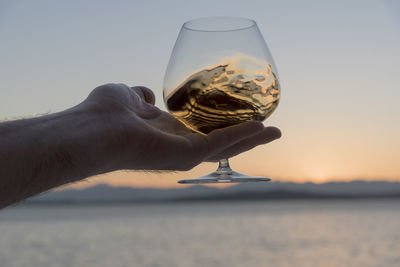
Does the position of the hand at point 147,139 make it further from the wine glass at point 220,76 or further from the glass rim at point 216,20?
the glass rim at point 216,20

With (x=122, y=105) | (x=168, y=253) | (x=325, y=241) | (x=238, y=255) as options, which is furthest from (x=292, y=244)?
(x=122, y=105)

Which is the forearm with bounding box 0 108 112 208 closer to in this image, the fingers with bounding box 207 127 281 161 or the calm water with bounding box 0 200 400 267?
the fingers with bounding box 207 127 281 161

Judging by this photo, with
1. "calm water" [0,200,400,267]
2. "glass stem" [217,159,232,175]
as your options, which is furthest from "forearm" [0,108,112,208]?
"calm water" [0,200,400,267]

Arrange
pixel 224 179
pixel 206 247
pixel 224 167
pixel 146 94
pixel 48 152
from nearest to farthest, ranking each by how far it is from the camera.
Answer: pixel 48 152 < pixel 224 179 < pixel 224 167 < pixel 146 94 < pixel 206 247

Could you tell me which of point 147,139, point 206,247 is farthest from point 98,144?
point 206,247

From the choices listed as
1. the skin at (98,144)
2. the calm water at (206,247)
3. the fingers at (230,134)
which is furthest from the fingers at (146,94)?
the calm water at (206,247)

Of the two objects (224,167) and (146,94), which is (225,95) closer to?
(224,167)

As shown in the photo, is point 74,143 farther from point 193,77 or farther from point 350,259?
point 350,259
